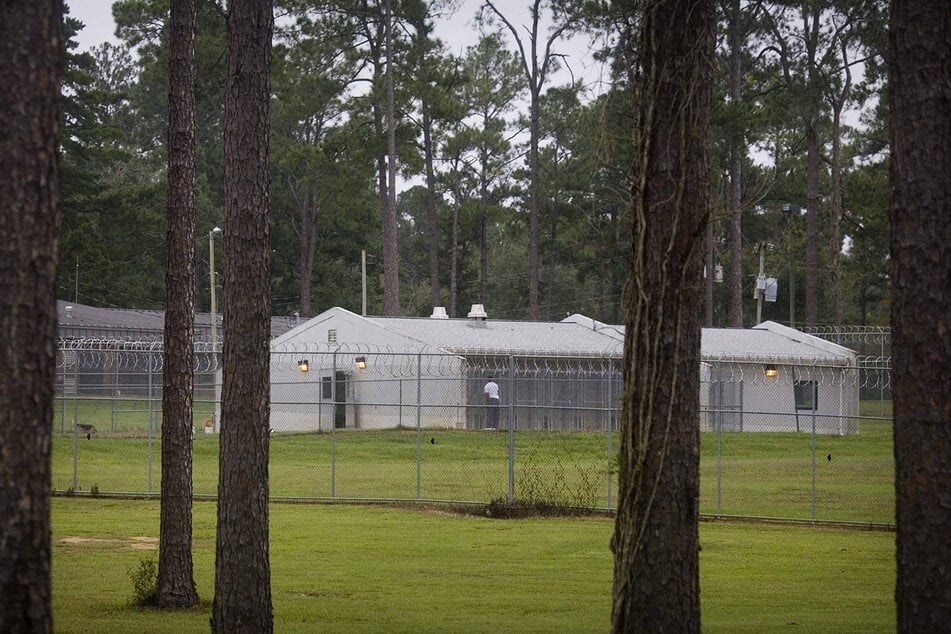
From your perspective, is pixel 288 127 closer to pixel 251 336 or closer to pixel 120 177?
pixel 120 177

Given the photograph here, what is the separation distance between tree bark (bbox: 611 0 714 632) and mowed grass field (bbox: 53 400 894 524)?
12.2 meters

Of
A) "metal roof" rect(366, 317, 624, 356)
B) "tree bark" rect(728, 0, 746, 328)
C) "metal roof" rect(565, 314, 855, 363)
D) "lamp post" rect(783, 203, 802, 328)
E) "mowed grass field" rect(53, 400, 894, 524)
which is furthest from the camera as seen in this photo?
"lamp post" rect(783, 203, 802, 328)

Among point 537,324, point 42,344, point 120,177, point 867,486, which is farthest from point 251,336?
point 120,177

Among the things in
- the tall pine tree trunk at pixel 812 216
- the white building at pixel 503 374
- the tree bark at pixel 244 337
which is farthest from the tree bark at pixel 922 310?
the tall pine tree trunk at pixel 812 216

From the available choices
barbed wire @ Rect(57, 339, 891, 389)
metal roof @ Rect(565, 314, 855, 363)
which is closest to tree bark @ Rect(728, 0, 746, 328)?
metal roof @ Rect(565, 314, 855, 363)

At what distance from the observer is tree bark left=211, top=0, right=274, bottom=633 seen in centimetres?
734

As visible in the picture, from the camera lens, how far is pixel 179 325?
390 inches

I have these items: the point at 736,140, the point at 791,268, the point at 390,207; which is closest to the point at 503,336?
the point at 390,207

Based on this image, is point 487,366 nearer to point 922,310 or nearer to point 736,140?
point 736,140

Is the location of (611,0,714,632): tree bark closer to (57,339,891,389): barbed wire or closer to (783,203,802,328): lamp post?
(57,339,891,389): barbed wire

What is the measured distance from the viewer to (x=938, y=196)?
4863mm

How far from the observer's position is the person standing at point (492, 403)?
30859 mm

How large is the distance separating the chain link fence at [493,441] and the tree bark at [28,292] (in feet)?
39.9

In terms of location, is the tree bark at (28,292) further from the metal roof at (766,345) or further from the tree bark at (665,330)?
the metal roof at (766,345)
